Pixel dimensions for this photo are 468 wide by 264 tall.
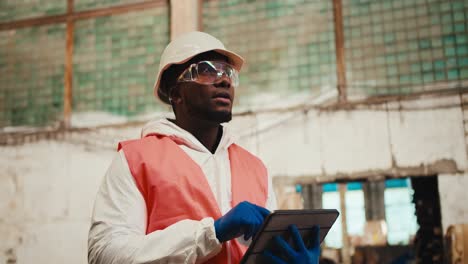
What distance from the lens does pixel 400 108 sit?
5086mm

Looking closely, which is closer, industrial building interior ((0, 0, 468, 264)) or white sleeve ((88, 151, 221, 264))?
white sleeve ((88, 151, 221, 264))

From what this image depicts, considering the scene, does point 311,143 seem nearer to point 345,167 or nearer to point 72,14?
point 345,167

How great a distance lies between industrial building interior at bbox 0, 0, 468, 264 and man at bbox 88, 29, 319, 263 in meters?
2.23

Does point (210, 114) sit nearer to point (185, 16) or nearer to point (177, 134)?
point (177, 134)

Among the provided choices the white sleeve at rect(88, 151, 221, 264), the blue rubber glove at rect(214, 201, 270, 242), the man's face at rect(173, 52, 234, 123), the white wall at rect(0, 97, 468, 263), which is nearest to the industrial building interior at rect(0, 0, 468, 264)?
the white wall at rect(0, 97, 468, 263)

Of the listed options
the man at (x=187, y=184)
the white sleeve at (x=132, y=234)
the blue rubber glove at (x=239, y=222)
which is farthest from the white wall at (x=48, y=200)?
the blue rubber glove at (x=239, y=222)

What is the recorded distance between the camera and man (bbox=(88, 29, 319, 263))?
2.02 metres

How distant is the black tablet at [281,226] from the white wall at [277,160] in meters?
3.05

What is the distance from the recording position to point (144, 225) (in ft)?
7.32

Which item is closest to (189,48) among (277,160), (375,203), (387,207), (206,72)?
(206,72)

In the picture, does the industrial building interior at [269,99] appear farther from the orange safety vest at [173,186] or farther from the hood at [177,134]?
the orange safety vest at [173,186]

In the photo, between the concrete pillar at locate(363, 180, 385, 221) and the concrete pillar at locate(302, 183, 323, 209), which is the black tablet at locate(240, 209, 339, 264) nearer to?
the concrete pillar at locate(302, 183, 323, 209)

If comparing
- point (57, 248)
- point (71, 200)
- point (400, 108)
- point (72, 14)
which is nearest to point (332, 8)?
point (400, 108)

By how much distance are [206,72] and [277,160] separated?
2.86 meters
